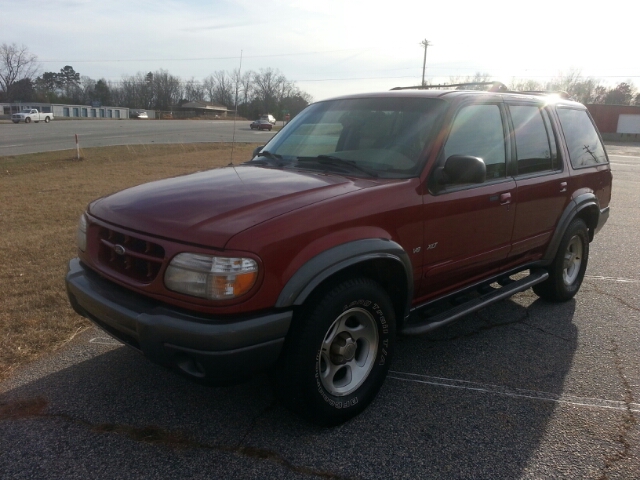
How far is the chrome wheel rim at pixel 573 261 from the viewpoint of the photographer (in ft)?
17.2

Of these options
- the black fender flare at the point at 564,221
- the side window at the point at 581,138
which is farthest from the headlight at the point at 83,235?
the side window at the point at 581,138

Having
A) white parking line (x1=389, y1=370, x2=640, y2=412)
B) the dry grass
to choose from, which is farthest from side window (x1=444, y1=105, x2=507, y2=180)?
the dry grass

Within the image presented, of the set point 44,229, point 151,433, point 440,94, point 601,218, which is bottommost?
point 151,433

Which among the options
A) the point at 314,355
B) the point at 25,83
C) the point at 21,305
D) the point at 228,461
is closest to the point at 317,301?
the point at 314,355

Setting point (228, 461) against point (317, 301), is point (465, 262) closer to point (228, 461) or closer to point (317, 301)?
point (317, 301)

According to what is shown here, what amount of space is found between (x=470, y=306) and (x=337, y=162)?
1.42 metres

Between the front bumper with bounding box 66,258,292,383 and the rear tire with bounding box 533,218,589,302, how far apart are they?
3250mm

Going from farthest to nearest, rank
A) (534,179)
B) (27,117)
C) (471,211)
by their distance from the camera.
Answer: (27,117), (534,179), (471,211)

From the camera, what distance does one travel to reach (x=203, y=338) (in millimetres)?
2496

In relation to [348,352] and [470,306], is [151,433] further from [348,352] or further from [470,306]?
[470,306]

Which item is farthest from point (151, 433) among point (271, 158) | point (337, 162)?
A: point (271, 158)

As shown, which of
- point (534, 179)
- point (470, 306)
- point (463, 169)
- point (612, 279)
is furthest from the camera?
point (612, 279)

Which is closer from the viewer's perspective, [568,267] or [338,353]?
[338,353]

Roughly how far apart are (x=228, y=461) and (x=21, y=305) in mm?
2926
